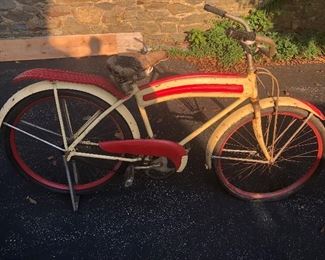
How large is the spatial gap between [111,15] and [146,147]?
10.4 feet

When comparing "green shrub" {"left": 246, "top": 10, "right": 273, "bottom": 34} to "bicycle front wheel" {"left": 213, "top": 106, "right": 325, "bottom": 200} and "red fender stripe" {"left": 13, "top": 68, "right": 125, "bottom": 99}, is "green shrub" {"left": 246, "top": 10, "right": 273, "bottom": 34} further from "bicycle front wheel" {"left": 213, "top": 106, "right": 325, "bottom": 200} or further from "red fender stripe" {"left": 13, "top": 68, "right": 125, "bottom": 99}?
"red fender stripe" {"left": 13, "top": 68, "right": 125, "bottom": 99}

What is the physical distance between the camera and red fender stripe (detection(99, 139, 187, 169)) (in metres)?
3.49

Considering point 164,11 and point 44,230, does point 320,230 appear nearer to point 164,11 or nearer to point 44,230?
point 44,230

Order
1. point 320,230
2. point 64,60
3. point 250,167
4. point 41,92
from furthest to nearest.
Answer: point 64,60
point 250,167
point 320,230
point 41,92

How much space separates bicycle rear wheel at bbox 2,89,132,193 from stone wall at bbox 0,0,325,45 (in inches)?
69.7

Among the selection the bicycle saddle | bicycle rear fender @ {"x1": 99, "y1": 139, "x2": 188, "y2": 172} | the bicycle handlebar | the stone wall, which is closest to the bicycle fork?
the bicycle handlebar

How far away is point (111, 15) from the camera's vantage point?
6105 millimetres

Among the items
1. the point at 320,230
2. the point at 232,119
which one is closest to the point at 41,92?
the point at 232,119

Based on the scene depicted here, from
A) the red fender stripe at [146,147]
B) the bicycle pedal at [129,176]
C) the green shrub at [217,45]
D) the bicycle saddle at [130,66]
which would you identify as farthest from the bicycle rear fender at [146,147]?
the green shrub at [217,45]

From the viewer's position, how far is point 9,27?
611cm

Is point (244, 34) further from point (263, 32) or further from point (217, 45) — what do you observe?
point (263, 32)

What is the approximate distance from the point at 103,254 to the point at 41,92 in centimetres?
135

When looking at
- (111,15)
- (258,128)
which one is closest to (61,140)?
(258,128)

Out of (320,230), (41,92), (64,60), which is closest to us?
(41,92)
